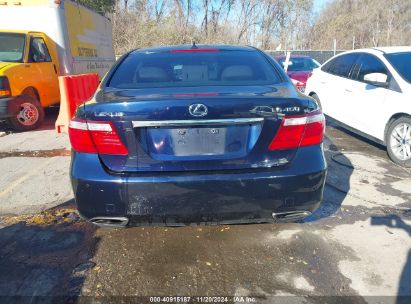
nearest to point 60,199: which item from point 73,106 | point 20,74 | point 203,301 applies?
point 203,301

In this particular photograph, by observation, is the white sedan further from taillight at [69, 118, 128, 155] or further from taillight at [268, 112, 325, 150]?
taillight at [69, 118, 128, 155]

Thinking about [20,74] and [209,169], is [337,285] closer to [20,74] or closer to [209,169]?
[209,169]

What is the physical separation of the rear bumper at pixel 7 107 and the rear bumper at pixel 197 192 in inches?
211

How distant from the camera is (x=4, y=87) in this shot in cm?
688

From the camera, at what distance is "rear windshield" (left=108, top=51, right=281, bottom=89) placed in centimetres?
291

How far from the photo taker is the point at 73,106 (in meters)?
7.12

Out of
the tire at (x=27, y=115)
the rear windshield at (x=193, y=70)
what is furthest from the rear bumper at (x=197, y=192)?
the tire at (x=27, y=115)

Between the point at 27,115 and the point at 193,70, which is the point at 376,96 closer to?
the point at 193,70

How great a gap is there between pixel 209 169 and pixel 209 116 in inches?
14.1

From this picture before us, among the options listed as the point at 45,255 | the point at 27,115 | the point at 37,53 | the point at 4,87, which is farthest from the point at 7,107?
the point at 45,255

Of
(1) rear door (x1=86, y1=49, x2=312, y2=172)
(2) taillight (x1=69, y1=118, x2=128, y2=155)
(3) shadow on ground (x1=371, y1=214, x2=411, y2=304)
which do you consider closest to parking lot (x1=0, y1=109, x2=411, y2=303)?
(3) shadow on ground (x1=371, y1=214, x2=411, y2=304)

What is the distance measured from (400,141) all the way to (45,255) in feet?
15.8

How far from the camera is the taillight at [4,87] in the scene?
682 cm

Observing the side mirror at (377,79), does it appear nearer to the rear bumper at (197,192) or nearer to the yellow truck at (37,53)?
the rear bumper at (197,192)
